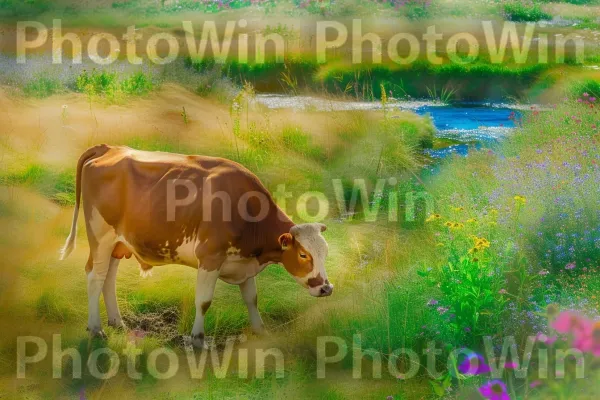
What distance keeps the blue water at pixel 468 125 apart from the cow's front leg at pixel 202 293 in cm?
640

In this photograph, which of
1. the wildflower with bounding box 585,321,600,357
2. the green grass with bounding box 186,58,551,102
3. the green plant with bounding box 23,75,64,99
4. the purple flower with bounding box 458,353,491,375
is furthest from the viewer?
the green grass with bounding box 186,58,551,102

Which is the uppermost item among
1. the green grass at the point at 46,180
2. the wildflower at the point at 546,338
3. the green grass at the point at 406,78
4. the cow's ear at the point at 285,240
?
the cow's ear at the point at 285,240

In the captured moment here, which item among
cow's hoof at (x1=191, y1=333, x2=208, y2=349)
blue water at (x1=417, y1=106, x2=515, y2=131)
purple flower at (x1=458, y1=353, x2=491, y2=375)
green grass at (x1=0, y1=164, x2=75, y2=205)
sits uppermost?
purple flower at (x1=458, y1=353, x2=491, y2=375)

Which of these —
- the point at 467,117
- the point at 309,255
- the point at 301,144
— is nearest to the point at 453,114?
the point at 467,117

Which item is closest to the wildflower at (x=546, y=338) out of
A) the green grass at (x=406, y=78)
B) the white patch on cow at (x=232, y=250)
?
the white patch on cow at (x=232, y=250)

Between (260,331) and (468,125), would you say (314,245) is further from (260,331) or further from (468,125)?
(468,125)

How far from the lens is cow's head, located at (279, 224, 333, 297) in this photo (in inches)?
289

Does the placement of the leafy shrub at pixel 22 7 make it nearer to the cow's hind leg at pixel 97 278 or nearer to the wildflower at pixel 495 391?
the cow's hind leg at pixel 97 278

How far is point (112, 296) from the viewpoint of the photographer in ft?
26.4

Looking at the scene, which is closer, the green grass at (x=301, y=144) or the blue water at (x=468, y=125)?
the green grass at (x=301, y=144)

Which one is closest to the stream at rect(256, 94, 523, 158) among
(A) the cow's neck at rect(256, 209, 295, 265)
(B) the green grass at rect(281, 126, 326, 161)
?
(B) the green grass at rect(281, 126, 326, 161)

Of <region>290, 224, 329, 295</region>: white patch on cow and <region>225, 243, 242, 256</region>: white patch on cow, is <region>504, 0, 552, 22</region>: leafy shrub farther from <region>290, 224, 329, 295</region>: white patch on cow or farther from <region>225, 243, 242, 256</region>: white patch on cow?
<region>225, 243, 242, 256</region>: white patch on cow

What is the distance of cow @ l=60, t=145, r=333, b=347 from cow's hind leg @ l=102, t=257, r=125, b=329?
8 cm

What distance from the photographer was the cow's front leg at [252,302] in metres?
7.76
